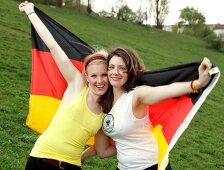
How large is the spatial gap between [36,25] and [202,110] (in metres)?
11.7

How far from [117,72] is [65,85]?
1207 mm

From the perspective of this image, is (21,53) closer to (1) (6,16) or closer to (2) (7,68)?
(2) (7,68)

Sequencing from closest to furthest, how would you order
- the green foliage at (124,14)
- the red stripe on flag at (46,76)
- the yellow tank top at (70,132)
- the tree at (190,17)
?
the yellow tank top at (70,132) → the red stripe on flag at (46,76) → the green foliage at (124,14) → the tree at (190,17)

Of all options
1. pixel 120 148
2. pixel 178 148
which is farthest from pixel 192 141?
pixel 120 148

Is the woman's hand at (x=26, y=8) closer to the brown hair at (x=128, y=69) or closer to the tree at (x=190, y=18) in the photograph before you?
the brown hair at (x=128, y=69)

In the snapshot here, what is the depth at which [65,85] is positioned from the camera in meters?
4.85

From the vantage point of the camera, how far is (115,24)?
38844mm

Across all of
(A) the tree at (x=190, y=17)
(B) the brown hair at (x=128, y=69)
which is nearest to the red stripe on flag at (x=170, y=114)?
(B) the brown hair at (x=128, y=69)

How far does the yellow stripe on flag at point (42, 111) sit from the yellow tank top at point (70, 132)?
982mm

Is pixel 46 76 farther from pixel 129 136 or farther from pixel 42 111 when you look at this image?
pixel 129 136

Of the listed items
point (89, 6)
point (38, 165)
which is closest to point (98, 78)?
point (38, 165)

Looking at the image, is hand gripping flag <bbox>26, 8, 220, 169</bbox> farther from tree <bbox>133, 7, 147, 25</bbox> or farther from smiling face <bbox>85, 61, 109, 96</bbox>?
tree <bbox>133, 7, 147, 25</bbox>

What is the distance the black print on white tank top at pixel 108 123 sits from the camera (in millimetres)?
3854

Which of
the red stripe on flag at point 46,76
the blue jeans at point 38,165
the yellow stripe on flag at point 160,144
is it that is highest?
the red stripe on flag at point 46,76
